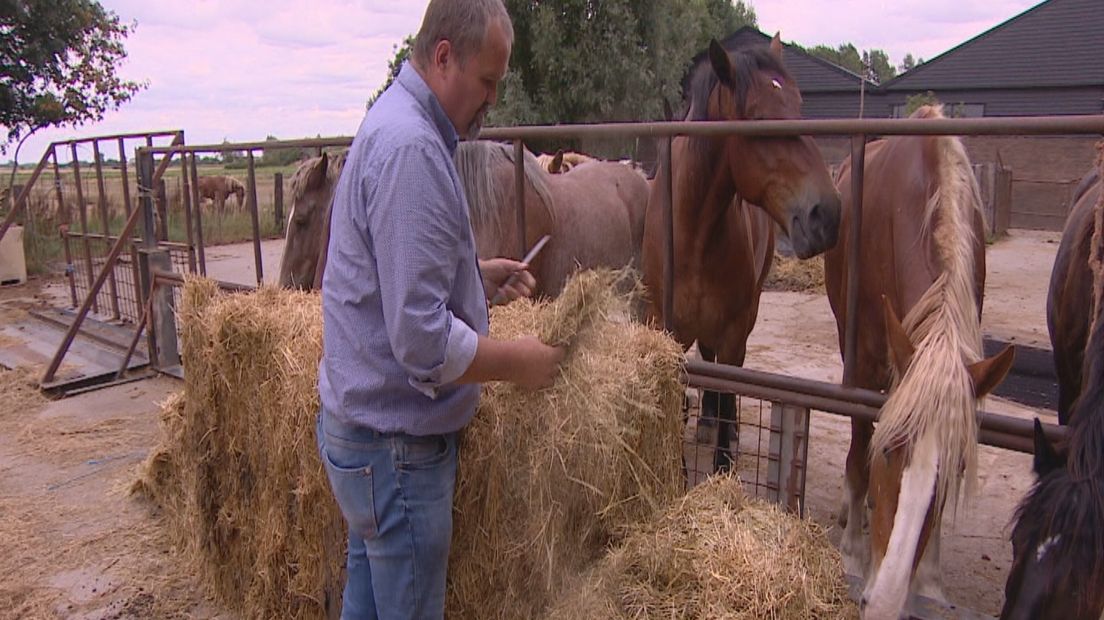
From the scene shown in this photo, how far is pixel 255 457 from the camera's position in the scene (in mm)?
2766

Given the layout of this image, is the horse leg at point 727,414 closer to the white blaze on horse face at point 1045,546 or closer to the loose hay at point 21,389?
the white blaze on horse face at point 1045,546

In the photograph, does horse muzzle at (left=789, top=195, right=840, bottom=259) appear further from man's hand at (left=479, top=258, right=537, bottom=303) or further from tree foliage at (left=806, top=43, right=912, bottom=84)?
tree foliage at (left=806, top=43, right=912, bottom=84)

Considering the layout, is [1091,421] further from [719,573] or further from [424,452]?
[424,452]

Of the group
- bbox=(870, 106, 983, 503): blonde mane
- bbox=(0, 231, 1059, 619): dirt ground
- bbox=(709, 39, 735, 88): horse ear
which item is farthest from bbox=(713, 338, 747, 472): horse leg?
bbox=(870, 106, 983, 503): blonde mane

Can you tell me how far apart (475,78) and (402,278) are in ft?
1.44

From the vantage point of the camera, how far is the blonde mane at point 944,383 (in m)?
1.76

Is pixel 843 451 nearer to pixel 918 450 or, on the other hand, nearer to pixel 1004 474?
pixel 1004 474

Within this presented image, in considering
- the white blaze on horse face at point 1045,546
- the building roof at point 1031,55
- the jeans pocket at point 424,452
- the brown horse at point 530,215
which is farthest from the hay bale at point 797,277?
the building roof at point 1031,55

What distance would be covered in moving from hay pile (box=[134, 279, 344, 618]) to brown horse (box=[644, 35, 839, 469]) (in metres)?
1.55

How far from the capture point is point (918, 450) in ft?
5.83

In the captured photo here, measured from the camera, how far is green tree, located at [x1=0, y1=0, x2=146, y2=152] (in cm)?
1124

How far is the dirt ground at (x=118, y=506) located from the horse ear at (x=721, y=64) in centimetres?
187

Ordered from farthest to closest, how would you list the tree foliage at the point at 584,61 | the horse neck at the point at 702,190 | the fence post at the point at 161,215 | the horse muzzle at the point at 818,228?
the tree foliage at the point at 584,61
the fence post at the point at 161,215
the horse neck at the point at 702,190
the horse muzzle at the point at 818,228

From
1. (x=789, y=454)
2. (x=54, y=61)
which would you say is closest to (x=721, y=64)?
(x=789, y=454)
